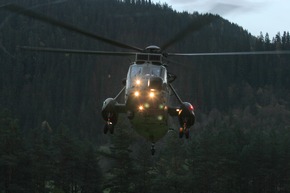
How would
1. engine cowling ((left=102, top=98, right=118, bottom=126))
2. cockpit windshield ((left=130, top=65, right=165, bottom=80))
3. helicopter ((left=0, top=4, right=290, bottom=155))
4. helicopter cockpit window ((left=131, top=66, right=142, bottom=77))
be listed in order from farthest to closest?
engine cowling ((left=102, top=98, right=118, bottom=126)), helicopter cockpit window ((left=131, top=66, right=142, bottom=77)), cockpit windshield ((left=130, top=65, right=165, bottom=80)), helicopter ((left=0, top=4, right=290, bottom=155))

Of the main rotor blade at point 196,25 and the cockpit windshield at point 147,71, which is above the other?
the main rotor blade at point 196,25

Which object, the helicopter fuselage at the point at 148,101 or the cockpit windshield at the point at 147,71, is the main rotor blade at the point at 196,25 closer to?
the cockpit windshield at the point at 147,71

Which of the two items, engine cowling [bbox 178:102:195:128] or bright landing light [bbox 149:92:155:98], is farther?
engine cowling [bbox 178:102:195:128]

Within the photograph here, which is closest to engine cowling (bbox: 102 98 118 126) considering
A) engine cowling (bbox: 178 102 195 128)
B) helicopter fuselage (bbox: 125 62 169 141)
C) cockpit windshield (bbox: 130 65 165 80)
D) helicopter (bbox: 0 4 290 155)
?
helicopter (bbox: 0 4 290 155)

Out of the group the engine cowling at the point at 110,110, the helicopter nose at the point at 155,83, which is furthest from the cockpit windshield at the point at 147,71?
the engine cowling at the point at 110,110

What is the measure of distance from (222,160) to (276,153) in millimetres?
10689

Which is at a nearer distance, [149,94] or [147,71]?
[149,94]

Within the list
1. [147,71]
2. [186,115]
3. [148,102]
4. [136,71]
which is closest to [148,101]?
Answer: [148,102]

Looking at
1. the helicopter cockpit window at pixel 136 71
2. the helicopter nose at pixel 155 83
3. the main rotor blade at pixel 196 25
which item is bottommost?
the helicopter nose at pixel 155 83

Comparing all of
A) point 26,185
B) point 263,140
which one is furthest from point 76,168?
point 263,140

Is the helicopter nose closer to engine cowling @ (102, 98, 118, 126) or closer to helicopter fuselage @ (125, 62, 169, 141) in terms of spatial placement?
helicopter fuselage @ (125, 62, 169, 141)

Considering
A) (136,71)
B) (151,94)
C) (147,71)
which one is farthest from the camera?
(136,71)

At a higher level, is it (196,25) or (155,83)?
(196,25)

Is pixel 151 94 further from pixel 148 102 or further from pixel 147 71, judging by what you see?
pixel 147 71
